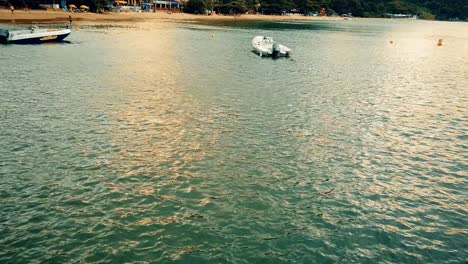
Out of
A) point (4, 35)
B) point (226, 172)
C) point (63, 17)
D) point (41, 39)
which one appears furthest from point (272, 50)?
point (63, 17)

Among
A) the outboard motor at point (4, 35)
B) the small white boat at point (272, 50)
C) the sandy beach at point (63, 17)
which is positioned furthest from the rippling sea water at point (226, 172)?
the sandy beach at point (63, 17)

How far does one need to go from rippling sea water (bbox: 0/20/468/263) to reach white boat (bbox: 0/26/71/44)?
1196 inches

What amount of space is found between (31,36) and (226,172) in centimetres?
6633

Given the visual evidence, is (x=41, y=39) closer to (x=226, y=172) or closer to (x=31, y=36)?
(x=31, y=36)

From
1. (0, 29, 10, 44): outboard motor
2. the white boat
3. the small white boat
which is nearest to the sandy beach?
the white boat

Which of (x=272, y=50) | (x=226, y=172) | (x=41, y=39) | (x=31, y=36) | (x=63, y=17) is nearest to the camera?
(x=226, y=172)

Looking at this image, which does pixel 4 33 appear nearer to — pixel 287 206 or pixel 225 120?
pixel 225 120

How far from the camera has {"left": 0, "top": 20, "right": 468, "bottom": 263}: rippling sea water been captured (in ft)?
48.5

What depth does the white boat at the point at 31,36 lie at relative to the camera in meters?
68.6

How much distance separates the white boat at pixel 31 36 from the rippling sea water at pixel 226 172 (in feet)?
99.7

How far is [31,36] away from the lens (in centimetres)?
7069

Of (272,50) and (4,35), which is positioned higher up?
(4,35)

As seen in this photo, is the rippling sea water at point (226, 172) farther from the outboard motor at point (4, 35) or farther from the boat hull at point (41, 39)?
the boat hull at point (41, 39)

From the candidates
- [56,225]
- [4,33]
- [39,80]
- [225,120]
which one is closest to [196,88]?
[225,120]
